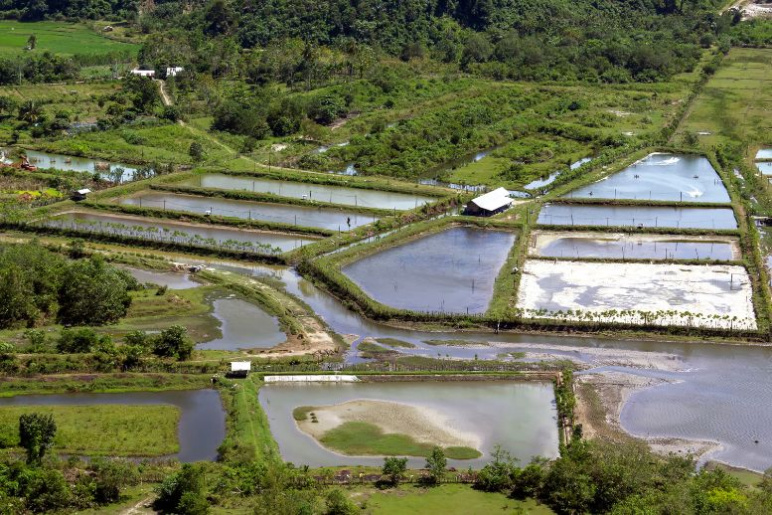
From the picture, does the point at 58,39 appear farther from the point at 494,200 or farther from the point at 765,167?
the point at 765,167

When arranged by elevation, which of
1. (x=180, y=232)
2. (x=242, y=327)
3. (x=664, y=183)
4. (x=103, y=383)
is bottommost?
(x=103, y=383)

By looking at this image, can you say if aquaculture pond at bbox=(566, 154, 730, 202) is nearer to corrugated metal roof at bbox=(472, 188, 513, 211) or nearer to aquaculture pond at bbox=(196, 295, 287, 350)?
corrugated metal roof at bbox=(472, 188, 513, 211)

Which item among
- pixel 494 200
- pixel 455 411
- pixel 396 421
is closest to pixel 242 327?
pixel 396 421

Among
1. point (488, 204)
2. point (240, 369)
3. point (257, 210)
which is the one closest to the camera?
point (240, 369)

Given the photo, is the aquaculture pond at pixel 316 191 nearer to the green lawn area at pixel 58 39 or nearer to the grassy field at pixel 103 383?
the grassy field at pixel 103 383

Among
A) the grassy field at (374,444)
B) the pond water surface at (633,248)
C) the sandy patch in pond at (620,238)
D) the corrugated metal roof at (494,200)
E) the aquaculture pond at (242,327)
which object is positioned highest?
the corrugated metal roof at (494,200)

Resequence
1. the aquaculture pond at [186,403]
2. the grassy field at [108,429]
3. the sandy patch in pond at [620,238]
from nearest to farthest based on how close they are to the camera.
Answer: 1. the grassy field at [108,429]
2. the aquaculture pond at [186,403]
3. the sandy patch in pond at [620,238]

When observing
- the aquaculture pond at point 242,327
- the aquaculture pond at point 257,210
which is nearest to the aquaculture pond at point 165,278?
the aquaculture pond at point 242,327
